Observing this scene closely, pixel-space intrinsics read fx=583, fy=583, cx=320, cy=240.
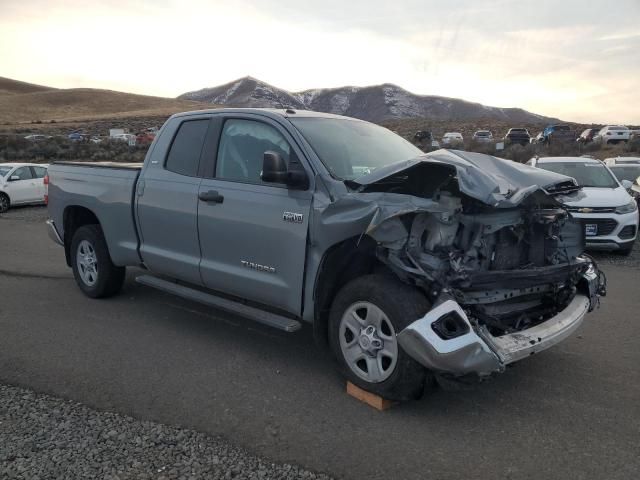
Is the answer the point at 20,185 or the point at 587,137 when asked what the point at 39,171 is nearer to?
the point at 20,185

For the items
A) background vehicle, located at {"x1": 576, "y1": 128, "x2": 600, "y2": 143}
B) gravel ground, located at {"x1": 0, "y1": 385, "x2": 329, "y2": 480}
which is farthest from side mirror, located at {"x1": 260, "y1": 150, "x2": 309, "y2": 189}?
background vehicle, located at {"x1": 576, "y1": 128, "x2": 600, "y2": 143}

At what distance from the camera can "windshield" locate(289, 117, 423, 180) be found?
15.0 feet

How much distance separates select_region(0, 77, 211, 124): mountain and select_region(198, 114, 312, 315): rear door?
8223 centimetres

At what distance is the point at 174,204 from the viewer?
17.7 feet

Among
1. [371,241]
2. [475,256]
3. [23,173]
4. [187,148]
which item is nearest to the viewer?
[475,256]

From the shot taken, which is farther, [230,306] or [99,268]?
[99,268]

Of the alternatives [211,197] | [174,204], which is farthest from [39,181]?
[211,197]

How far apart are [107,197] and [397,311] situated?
3828 mm

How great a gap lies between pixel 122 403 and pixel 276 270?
4.75 ft

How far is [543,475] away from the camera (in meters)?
3.17

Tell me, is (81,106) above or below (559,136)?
below

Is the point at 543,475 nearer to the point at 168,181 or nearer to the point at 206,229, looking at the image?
the point at 206,229

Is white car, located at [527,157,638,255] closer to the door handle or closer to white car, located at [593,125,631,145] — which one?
the door handle

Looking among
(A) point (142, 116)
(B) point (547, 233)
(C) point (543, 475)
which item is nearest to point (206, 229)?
(B) point (547, 233)
